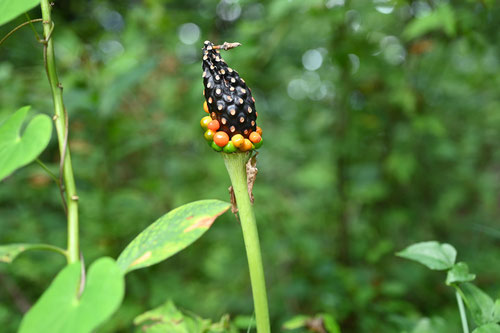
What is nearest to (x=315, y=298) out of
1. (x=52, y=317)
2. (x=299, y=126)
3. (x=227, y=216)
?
(x=227, y=216)

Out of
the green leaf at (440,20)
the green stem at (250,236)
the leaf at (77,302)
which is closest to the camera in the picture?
the leaf at (77,302)

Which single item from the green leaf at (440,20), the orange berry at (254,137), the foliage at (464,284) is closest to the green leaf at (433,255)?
the foliage at (464,284)

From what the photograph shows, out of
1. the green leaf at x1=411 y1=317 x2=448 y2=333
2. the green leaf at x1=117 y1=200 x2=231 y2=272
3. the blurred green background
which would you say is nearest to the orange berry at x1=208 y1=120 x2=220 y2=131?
the green leaf at x1=117 y1=200 x2=231 y2=272

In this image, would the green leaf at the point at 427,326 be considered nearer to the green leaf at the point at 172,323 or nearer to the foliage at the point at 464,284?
the foliage at the point at 464,284

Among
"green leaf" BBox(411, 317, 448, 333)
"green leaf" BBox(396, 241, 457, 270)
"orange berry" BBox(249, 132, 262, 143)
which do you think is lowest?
"green leaf" BBox(411, 317, 448, 333)

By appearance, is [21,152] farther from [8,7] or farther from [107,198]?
[107,198]

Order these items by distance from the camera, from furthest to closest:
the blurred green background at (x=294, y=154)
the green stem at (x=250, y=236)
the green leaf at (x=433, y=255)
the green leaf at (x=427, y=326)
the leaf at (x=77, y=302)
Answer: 1. the blurred green background at (x=294, y=154)
2. the green leaf at (x=427, y=326)
3. the green leaf at (x=433, y=255)
4. the green stem at (x=250, y=236)
5. the leaf at (x=77, y=302)

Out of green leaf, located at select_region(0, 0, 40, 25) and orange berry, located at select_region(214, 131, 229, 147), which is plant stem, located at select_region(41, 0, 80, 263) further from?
orange berry, located at select_region(214, 131, 229, 147)
